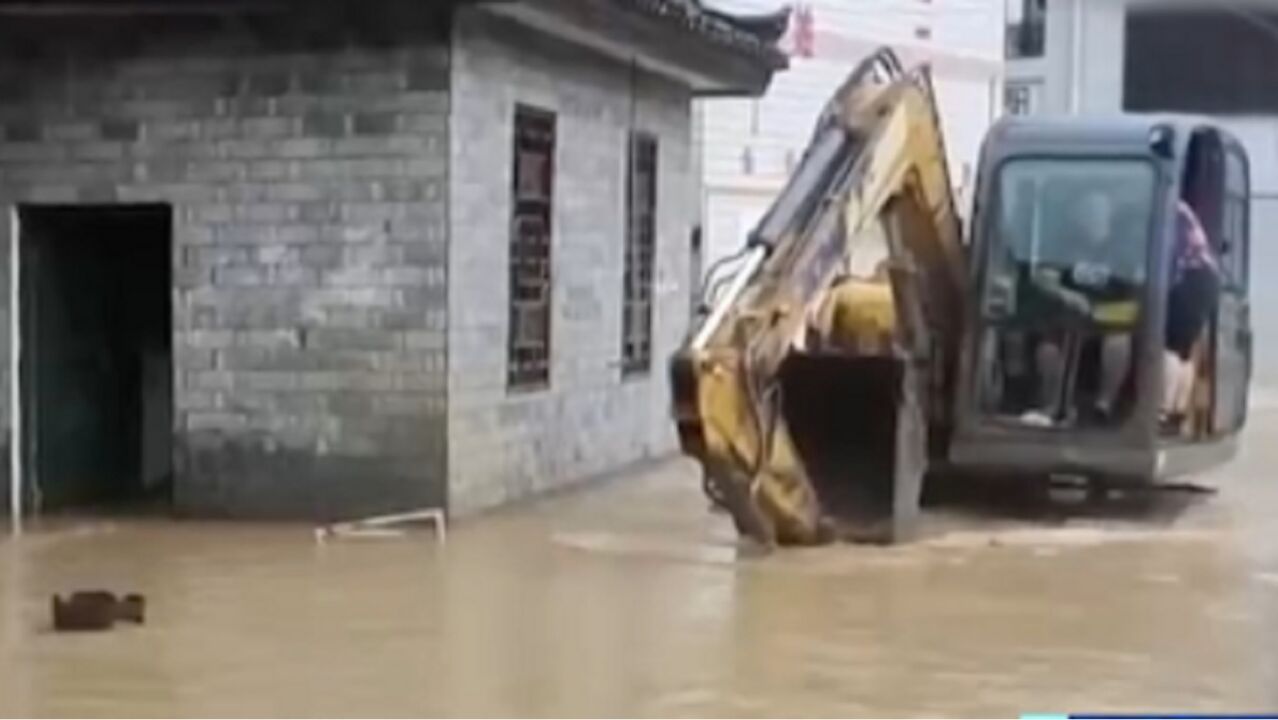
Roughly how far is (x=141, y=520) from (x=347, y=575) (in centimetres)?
290

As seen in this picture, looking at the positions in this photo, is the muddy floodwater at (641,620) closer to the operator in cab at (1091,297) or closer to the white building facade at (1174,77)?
the operator in cab at (1091,297)

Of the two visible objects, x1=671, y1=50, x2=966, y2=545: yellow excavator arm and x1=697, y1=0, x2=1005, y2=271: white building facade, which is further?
x1=697, y1=0, x2=1005, y2=271: white building facade

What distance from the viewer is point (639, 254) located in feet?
59.3

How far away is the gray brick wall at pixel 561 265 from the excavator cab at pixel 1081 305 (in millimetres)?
2790

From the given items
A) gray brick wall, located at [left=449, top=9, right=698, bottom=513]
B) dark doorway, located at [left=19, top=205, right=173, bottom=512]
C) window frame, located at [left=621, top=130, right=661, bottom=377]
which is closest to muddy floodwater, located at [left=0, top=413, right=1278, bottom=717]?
gray brick wall, located at [left=449, top=9, right=698, bottom=513]

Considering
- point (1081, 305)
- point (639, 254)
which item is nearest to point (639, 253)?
point (639, 254)

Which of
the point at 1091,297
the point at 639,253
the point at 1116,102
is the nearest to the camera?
the point at 1091,297

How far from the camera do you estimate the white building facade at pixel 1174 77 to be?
33.4 m

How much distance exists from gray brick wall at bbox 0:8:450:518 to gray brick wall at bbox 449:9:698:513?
0.72 ft

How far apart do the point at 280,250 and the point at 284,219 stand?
0.61 feet

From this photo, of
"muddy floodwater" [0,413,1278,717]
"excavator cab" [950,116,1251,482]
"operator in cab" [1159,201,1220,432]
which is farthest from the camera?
"operator in cab" [1159,201,1220,432]

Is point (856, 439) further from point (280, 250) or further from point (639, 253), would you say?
point (639, 253)

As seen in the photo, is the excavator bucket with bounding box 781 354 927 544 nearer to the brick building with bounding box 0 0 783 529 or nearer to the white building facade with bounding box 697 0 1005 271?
the brick building with bounding box 0 0 783 529

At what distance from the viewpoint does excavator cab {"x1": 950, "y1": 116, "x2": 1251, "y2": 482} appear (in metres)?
14.1
